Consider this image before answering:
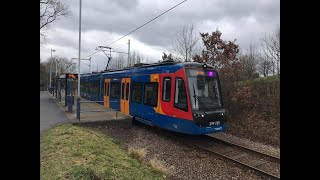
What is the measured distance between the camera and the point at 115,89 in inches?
673

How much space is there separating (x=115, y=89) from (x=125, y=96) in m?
2.42

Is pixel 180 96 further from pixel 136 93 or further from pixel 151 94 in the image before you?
pixel 136 93

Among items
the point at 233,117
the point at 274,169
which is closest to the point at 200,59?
the point at 233,117

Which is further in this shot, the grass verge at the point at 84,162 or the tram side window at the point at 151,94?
the tram side window at the point at 151,94

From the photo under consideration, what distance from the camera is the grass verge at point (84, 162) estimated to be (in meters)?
5.63

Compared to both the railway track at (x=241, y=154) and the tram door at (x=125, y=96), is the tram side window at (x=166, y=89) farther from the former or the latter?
the tram door at (x=125, y=96)

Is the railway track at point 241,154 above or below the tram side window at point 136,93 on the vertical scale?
below

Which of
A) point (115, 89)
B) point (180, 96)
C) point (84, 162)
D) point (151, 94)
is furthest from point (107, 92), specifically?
point (84, 162)

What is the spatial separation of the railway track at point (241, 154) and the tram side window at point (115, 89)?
19.9 feet

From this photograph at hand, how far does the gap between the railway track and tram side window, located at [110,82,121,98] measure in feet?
19.9

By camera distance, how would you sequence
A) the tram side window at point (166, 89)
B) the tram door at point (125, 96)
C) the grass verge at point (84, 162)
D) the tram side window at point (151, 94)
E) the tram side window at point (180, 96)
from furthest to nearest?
the tram door at point (125, 96)
the tram side window at point (151, 94)
the tram side window at point (166, 89)
the tram side window at point (180, 96)
the grass verge at point (84, 162)

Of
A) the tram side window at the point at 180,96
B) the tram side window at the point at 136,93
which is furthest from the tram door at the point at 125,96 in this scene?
the tram side window at the point at 180,96

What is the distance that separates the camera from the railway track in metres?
7.75

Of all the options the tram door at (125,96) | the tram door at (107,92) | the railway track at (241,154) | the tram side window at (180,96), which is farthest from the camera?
the tram door at (107,92)
